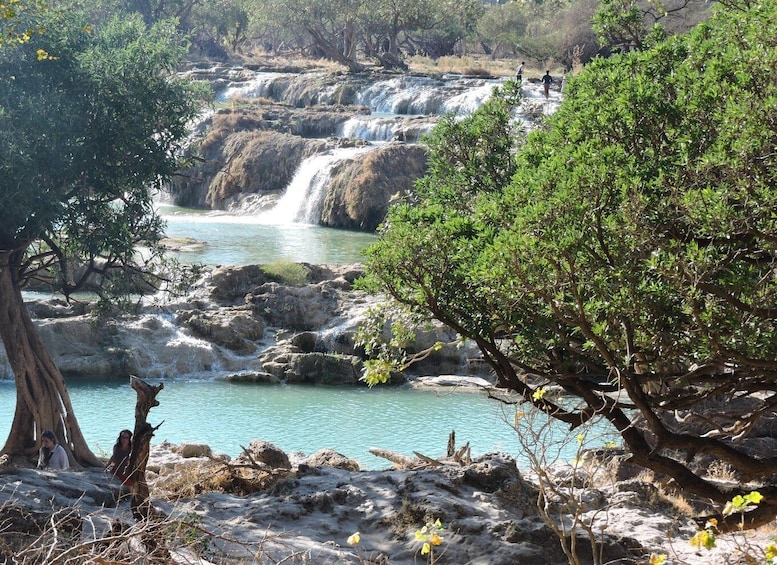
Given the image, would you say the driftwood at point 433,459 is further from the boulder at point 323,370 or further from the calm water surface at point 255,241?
the calm water surface at point 255,241

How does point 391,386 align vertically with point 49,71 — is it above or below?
below

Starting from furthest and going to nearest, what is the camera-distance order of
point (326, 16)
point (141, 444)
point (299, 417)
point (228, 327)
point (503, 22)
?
point (503, 22) → point (326, 16) → point (228, 327) → point (299, 417) → point (141, 444)

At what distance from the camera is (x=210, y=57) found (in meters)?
68.9

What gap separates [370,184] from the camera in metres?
36.9

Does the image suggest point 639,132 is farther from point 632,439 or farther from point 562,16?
point 562,16

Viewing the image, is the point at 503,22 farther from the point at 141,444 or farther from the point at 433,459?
the point at 141,444

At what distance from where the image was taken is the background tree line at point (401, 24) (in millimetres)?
51125

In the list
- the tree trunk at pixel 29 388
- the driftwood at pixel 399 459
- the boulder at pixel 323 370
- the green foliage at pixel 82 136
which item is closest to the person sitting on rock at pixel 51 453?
the tree trunk at pixel 29 388

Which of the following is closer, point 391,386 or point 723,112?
point 723,112

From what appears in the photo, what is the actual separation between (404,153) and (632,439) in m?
30.1

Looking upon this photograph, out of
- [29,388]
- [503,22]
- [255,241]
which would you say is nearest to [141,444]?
[29,388]

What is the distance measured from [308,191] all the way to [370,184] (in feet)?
11.9

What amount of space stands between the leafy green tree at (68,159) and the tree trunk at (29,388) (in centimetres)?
1

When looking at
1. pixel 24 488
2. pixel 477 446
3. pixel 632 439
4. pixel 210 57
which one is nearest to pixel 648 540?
pixel 632 439
